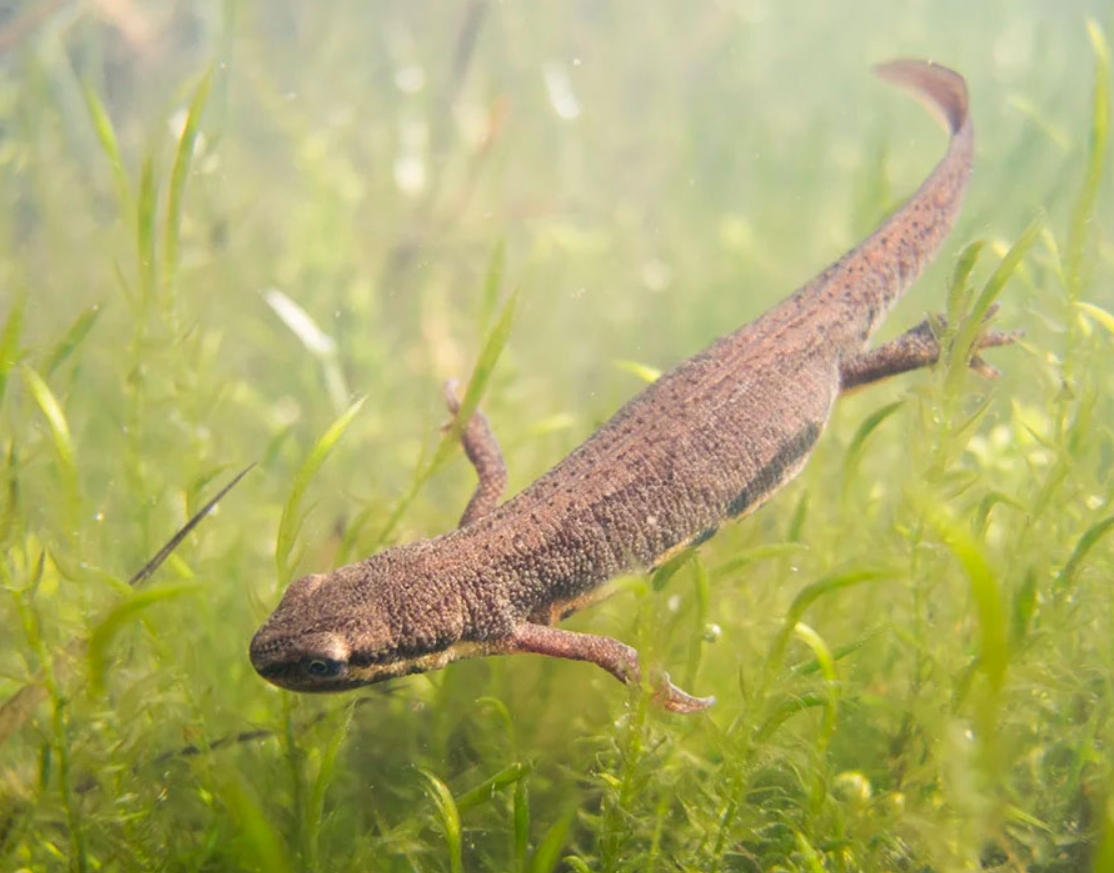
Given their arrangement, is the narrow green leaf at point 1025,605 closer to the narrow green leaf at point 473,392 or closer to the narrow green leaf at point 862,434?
the narrow green leaf at point 862,434

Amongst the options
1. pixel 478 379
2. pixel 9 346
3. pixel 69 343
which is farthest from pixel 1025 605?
pixel 69 343

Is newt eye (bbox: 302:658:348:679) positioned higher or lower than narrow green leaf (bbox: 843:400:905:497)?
lower

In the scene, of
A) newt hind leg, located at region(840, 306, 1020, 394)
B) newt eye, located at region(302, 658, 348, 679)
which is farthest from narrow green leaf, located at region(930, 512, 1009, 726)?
newt hind leg, located at region(840, 306, 1020, 394)

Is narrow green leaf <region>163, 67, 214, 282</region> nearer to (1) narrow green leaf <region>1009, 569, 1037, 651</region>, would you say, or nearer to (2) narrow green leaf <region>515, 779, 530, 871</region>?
(2) narrow green leaf <region>515, 779, 530, 871</region>

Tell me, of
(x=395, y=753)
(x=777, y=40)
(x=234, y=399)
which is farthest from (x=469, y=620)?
(x=777, y=40)

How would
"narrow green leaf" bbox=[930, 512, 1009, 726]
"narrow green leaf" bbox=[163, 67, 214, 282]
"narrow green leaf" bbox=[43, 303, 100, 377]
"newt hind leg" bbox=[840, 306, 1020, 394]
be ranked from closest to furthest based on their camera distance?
"narrow green leaf" bbox=[930, 512, 1009, 726] < "narrow green leaf" bbox=[43, 303, 100, 377] < "narrow green leaf" bbox=[163, 67, 214, 282] < "newt hind leg" bbox=[840, 306, 1020, 394]

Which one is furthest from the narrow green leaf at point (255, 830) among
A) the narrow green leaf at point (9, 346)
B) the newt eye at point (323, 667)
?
the narrow green leaf at point (9, 346)
